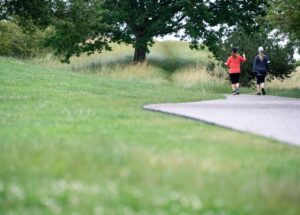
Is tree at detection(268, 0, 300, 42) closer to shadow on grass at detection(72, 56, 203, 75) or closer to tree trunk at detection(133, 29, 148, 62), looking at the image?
shadow on grass at detection(72, 56, 203, 75)

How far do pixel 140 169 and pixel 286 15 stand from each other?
2209 centimetres

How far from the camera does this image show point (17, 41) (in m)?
61.2

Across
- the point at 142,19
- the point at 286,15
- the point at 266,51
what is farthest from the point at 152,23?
the point at 286,15

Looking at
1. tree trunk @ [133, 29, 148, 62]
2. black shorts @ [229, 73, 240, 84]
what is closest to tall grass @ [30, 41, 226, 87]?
tree trunk @ [133, 29, 148, 62]

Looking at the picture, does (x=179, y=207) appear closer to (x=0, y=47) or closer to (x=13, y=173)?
(x=13, y=173)

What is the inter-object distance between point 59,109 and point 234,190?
313 inches

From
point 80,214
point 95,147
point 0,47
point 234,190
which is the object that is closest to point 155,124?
point 95,147

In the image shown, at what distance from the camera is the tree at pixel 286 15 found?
25.9 m

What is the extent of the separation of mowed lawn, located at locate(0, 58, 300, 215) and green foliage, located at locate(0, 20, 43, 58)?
4442 cm

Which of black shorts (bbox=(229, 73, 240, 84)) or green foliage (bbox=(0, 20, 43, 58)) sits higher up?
green foliage (bbox=(0, 20, 43, 58))

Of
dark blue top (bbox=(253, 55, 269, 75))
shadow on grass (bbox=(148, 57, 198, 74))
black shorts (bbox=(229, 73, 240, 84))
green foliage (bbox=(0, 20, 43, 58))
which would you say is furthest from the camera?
green foliage (bbox=(0, 20, 43, 58))

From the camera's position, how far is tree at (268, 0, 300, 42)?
25.9 meters

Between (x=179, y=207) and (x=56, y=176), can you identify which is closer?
(x=179, y=207)

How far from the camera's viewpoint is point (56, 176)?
19.8 ft
